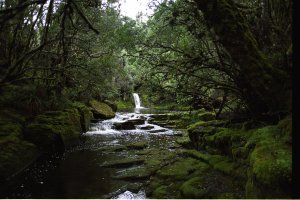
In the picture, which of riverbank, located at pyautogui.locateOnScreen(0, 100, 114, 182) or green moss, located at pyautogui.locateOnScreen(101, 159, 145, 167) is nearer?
riverbank, located at pyautogui.locateOnScreen(0, 100, 114, 182)

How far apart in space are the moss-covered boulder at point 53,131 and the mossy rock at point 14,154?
728 mm

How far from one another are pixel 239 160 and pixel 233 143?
857 millimetres

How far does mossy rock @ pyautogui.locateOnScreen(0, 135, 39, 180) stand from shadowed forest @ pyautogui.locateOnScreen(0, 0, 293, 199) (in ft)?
0.10

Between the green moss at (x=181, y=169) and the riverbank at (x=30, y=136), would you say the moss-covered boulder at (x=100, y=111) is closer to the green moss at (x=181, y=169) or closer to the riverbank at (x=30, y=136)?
the riverbank at (x=30, y=136)

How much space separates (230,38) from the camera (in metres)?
5.89

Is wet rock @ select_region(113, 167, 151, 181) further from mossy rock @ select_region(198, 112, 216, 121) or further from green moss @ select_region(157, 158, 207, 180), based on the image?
mossy rock @ select_region(198, 112, 216, 121)

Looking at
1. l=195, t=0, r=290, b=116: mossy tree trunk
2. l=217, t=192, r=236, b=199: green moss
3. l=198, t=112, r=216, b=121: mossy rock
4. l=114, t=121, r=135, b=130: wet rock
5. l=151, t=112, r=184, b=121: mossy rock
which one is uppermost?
l=195, t=0, r=290, b=116: mossy tree trunk

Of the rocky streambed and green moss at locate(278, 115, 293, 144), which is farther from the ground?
green moss at locate(278, 115, 293, 144)

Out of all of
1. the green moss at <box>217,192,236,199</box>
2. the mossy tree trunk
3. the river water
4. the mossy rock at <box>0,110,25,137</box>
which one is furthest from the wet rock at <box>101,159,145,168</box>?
the mossy tree trunk

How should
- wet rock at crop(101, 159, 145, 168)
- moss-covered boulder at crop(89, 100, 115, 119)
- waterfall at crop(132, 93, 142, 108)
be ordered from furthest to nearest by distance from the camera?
waterfall at crop(132, 93, 142, 108)
moss-covered boulder at crop(89, 100, 115, 119)
wet rock at crop(101, 159, 145, 168)

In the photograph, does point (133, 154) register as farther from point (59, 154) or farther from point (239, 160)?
point (239, 160)

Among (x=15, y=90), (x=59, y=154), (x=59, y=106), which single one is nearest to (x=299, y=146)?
(x=59, y=154)

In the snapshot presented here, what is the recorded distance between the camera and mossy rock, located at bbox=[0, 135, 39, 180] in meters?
7.60

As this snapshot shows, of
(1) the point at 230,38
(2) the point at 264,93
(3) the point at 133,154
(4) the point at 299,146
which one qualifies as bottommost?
(3) the point at 133,154
